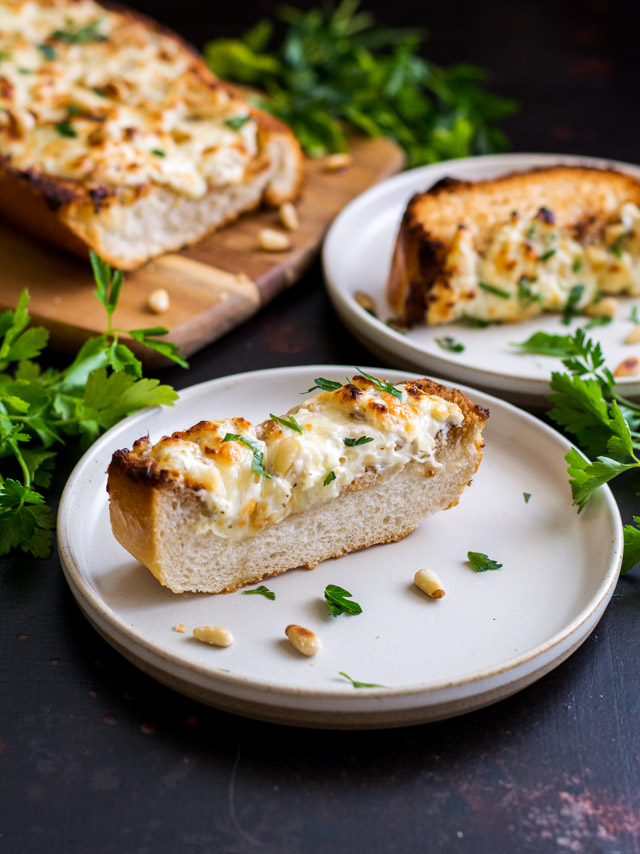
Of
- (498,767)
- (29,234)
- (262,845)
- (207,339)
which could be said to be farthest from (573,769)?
(29,234)

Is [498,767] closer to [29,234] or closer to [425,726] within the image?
[425,726]

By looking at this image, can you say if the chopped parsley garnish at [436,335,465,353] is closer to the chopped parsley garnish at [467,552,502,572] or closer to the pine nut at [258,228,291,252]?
the pine nut at [258,228,291,252]

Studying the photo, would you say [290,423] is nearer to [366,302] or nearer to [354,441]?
[354,441]

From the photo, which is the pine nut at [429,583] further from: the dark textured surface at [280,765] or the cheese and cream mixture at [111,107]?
the cheese and cream mixture at [111,107]

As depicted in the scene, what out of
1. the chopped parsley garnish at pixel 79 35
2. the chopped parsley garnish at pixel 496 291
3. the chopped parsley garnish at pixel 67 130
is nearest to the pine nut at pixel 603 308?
the chopped parsley garnish at pixel 496 291

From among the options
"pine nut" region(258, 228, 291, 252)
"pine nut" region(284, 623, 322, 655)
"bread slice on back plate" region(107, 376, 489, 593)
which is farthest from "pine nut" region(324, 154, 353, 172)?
"pine nut" region(284, 623, 322, 655)
